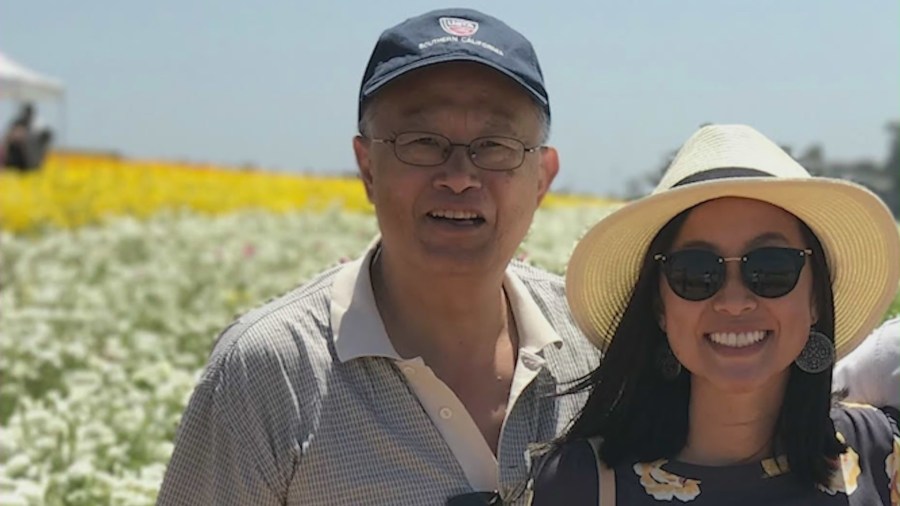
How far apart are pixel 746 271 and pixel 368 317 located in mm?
823

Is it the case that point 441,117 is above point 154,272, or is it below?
above

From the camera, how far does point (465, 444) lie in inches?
97.8

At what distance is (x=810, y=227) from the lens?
2162 millimetres

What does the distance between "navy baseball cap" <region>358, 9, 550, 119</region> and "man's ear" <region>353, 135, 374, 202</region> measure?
0.06m

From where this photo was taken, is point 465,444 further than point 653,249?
Yes

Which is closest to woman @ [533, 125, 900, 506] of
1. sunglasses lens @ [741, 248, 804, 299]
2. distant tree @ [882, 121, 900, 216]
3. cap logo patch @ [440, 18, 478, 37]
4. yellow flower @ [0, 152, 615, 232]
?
sunglasses lens @ [741, 248, 804, 299]

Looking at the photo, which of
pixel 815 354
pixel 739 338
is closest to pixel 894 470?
pixel 815 354

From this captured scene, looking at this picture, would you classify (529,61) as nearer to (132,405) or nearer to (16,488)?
(16,488)

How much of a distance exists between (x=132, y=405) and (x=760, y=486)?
2801 millimetres

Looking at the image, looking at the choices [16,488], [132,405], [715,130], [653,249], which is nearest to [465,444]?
[653,249]

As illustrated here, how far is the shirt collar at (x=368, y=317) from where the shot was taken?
8.21ft

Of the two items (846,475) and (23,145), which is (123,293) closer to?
(846,475)

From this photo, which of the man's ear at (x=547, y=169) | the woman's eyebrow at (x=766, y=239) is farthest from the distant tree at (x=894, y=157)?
the woman's eyebrow at (x=766, y=239)

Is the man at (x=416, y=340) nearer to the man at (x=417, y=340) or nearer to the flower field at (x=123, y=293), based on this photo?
the man at (x=417, y=340)
